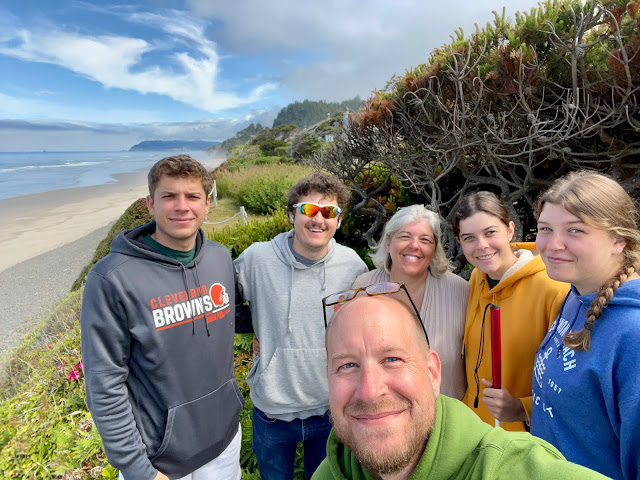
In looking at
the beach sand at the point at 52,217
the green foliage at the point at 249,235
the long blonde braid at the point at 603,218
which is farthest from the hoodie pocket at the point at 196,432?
the beach sand at the point at 52,217

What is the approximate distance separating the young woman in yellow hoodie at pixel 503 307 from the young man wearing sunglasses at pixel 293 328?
945 mm

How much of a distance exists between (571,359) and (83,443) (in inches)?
176

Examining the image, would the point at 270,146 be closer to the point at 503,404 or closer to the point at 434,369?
the point at 503,404

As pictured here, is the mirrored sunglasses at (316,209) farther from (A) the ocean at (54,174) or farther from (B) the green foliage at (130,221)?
(A) the ocean at (54,174)

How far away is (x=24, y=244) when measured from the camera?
15.3 metres

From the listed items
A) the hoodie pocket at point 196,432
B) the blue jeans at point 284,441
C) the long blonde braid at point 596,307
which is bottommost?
the blue jeans at point 284,441

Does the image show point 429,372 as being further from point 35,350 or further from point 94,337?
point 35,350

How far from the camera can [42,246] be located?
14.9 m

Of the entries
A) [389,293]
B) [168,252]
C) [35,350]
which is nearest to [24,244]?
[35,350]

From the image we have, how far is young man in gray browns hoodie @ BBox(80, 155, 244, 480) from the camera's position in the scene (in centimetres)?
189

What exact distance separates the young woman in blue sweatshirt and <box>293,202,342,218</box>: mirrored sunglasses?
4.50 feet

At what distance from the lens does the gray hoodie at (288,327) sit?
249 cm

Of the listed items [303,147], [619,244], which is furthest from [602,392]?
[303,147]

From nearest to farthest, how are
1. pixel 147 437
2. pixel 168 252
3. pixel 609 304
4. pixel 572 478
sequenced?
pixel 572 478, pixel 609 304, pixel 147 437, pixel 168 252
